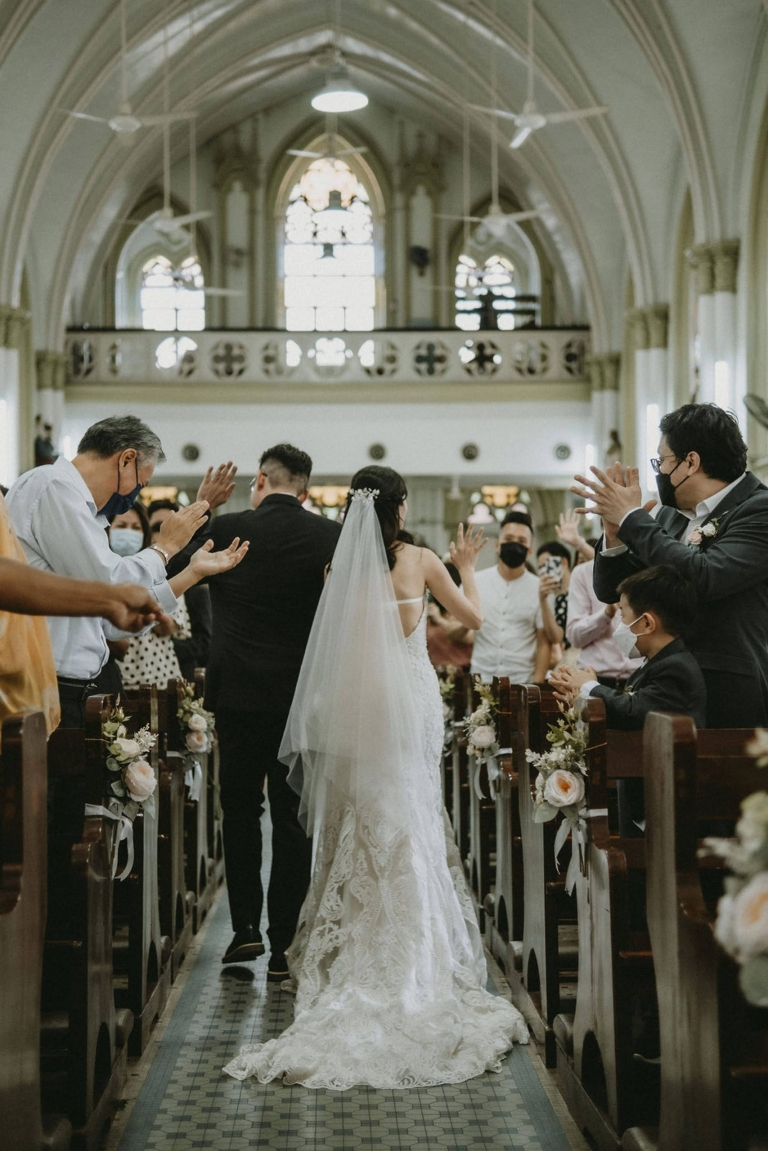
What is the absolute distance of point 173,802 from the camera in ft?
16.7

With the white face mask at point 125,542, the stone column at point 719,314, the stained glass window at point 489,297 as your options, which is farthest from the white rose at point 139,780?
the stained glass window at point 489,297

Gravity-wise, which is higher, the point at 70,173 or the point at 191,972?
the point at 70,173

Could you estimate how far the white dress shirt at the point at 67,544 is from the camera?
3762 millimetres

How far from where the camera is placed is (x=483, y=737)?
18.2 ft

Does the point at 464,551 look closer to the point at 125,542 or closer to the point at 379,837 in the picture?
the point at 379,837

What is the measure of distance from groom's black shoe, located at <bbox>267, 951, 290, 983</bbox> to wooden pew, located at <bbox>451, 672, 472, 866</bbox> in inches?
72.4

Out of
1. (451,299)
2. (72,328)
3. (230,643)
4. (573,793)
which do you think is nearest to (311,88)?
(451,299)

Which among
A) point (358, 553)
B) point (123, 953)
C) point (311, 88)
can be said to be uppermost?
point (311, 88)

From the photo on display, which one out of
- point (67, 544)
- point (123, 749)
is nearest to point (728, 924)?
point (123, 749)

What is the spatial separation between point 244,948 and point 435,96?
18.4 meters

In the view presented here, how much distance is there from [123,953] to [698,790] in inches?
88.6

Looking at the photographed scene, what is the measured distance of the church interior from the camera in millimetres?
3820

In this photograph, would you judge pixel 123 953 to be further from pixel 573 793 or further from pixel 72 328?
pixel 72 328

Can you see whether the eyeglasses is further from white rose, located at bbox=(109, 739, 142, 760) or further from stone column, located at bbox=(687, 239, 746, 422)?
stone column, located at bbox=(687, 239, 746, 422)
